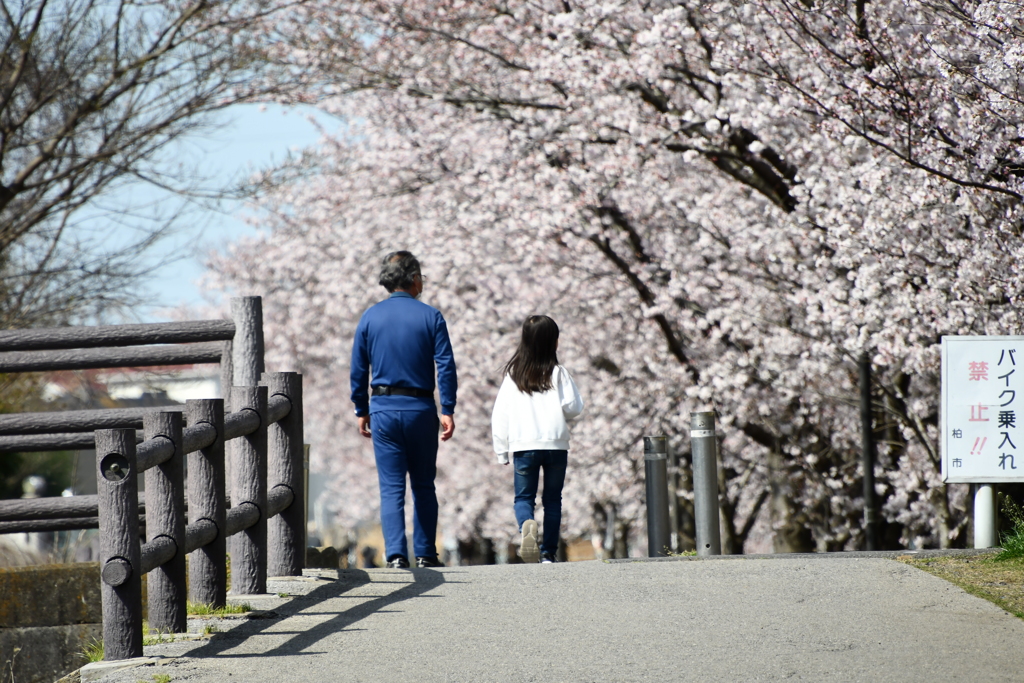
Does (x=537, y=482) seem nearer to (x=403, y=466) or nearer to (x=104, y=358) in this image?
(x=403, y=466)

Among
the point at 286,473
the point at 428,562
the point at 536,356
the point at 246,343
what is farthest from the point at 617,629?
the point at 246,343

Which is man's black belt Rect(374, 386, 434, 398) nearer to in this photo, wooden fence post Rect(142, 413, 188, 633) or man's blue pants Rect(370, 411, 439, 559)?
man's blue pants Rect(370, 411, 439, 559)

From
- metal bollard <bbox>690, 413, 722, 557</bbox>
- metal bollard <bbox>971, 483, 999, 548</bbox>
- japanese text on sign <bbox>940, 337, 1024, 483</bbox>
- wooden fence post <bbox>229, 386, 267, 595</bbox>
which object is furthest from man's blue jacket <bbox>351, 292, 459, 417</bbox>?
metal bollard <bbox>971, 483, 999, 548</bbox>

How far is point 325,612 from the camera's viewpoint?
5.67 m

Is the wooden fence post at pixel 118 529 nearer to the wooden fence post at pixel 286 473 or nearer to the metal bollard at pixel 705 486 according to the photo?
the wooden fence post at pixel 286 473

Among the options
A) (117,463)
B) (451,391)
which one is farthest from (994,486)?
(117,463)

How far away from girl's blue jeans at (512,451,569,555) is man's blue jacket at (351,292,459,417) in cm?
71

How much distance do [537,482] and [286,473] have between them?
175cm

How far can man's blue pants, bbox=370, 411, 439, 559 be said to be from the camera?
278 inches

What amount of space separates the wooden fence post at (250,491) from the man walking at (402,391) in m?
1.14

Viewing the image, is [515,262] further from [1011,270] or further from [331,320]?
[1011,270]

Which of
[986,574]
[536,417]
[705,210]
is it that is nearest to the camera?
[986,574]

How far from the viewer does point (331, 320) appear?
70.1 ft

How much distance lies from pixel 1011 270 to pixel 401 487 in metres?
4.71
